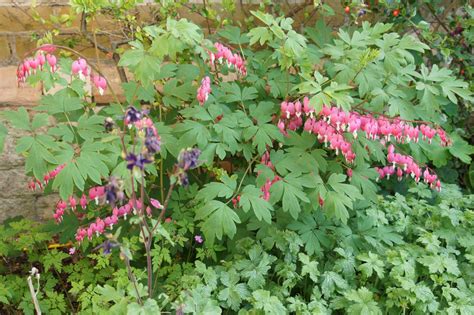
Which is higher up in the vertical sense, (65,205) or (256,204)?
(256,204)

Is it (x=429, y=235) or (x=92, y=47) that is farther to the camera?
(x=92, y=47)

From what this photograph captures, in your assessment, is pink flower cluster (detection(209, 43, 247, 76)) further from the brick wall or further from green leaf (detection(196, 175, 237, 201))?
the brick wall

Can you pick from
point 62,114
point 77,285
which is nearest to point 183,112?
point 62,114

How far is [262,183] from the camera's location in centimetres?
254

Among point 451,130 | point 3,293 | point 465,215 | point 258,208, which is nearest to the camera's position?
point 258,208

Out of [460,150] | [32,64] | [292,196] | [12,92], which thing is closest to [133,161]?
[32,64]

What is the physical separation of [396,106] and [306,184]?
0.66 m

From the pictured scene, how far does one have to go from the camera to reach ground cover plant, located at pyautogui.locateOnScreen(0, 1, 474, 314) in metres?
2.36

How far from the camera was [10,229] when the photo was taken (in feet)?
9.82

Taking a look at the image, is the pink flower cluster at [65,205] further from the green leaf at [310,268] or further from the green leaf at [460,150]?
the green leaf at [460,150]

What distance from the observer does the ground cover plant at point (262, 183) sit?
236 centimetres

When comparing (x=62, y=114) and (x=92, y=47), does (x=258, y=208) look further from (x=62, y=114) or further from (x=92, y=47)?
(x=92, y=47)

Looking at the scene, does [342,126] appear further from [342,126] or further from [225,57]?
[225,57]

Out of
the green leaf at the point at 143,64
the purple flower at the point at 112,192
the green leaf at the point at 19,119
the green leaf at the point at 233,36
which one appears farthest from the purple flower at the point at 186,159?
the green leaf at the point at 233,36
